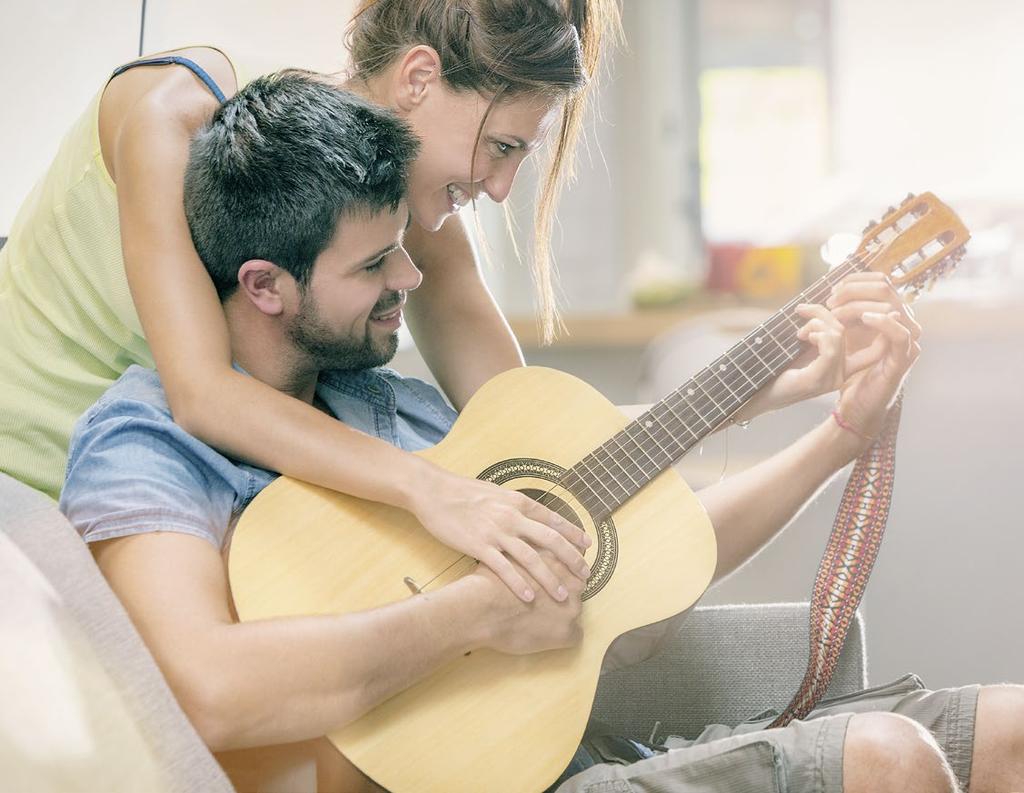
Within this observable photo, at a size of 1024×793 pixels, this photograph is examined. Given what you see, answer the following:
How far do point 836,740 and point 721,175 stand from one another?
7.06 feet

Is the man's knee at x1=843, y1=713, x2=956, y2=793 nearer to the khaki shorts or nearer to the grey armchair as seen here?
the khaki shorts

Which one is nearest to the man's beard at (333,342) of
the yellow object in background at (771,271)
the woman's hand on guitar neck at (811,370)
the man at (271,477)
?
the man at (271,477)

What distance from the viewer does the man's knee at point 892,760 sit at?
34.7 inches

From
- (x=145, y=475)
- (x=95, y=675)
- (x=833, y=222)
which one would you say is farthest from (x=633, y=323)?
(x=95, y=675)

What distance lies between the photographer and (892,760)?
35.0 inches

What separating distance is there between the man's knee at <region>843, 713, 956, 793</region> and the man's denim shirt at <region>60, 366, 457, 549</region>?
439 millimetres

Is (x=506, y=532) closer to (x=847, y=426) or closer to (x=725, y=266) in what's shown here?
(x=847, y=426)

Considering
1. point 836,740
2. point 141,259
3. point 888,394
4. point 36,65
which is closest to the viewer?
point 836,740

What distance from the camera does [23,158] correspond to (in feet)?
5.02

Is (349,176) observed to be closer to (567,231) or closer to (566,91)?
(566,91)

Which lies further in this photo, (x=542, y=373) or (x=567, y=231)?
(x=567, y=231)

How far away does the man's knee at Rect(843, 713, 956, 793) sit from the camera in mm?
881

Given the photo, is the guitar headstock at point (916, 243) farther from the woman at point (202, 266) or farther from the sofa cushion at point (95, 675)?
the sofa cushion at point (95, 675)

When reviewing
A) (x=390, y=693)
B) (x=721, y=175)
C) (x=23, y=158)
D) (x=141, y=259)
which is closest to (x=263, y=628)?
(x=390, y=693)
